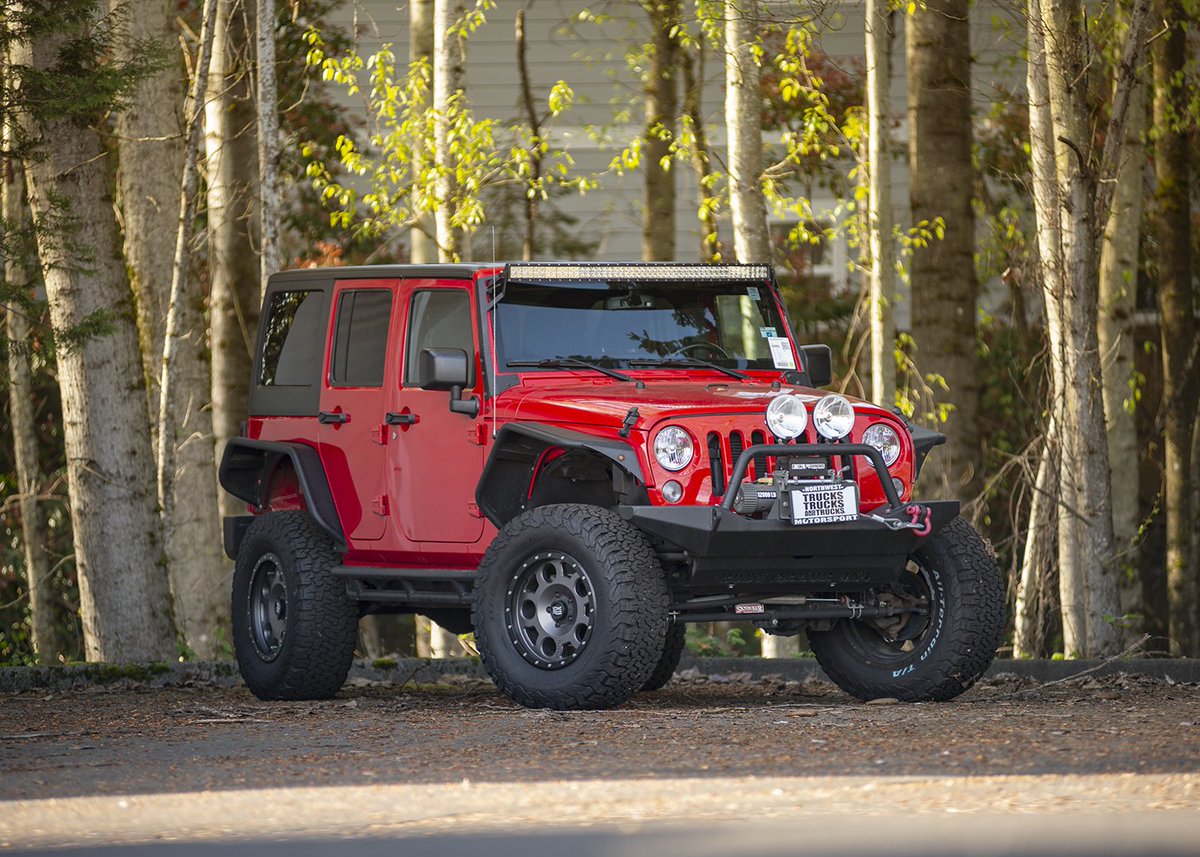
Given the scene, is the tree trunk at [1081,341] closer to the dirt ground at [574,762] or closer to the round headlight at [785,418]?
the dirt ground at [574,762]

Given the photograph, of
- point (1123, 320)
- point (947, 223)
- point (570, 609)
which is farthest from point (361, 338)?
point (1123, 320)

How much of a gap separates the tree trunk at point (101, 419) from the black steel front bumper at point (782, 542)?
5.06 m

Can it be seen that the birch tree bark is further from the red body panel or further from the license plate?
the license plate

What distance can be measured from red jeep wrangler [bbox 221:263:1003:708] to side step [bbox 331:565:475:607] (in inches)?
0.9

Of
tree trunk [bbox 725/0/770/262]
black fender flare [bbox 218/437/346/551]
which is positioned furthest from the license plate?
tree trunk [bbox 725/0/770/262]

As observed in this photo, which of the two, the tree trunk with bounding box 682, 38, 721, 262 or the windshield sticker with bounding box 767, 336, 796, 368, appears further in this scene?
the tree trunk with bounding box 682, 38, 721, 262

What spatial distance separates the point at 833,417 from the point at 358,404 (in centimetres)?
274

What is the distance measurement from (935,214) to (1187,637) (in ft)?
16.0

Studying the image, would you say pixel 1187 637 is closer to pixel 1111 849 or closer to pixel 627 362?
pixel 627 362

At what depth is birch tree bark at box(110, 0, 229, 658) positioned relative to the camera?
16.7 metres

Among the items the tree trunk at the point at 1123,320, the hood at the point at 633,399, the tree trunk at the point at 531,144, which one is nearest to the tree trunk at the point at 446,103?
the tree trunk at the point at 531,144

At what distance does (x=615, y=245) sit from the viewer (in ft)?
81.0

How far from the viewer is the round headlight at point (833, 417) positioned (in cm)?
998

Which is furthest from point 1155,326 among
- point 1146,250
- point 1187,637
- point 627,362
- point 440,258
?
point 627,362
